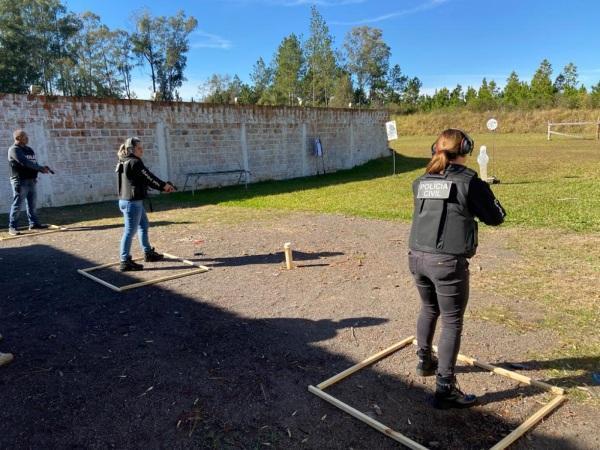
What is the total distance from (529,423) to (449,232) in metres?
1.31

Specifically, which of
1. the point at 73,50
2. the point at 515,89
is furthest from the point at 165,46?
the point at 515,89

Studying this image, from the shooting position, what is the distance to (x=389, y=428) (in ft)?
9.41

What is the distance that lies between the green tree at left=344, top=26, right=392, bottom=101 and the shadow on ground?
6536 centimetres

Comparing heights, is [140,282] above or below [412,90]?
below

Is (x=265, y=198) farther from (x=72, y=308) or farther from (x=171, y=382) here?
(x=171, y=382)

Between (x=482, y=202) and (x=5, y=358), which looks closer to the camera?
(x=482, y=202)

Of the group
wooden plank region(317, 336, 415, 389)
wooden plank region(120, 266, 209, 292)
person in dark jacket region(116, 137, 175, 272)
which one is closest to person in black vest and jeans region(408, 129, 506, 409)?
wooden plank region(317, 336, 415, 389)

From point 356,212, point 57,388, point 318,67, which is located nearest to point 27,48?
point 318,67

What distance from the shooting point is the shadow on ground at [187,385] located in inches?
114

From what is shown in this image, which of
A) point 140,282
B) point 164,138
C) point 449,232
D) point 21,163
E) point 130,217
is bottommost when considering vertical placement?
point 140,282

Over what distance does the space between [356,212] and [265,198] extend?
398 centimetres

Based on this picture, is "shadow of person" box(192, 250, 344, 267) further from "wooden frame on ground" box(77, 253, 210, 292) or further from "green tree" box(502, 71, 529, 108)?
"green tree" box(502, 71, 529, 108)

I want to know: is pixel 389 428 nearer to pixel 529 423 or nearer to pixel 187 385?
pixel 529 423

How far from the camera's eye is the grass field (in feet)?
14.9
